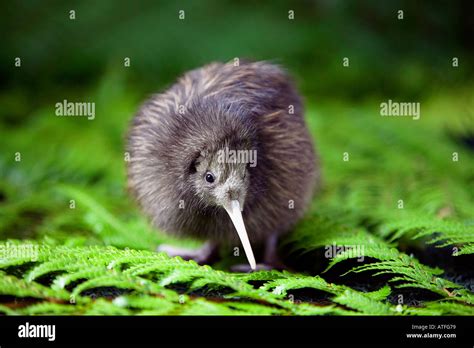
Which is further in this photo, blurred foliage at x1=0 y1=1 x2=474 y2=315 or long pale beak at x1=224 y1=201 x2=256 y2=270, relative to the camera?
long pale beak at x1=224 y1=201 x2=256 y2=270

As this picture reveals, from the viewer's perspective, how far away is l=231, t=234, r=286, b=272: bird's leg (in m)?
2.48

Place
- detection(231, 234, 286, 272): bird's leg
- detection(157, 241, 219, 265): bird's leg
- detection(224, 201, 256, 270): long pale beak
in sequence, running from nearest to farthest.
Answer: detection(224, 201, 256, 270): long pale beak, detection(231, 234, 286, 272): bird's leg, detection(157, 241, 219, 265): bird's leg

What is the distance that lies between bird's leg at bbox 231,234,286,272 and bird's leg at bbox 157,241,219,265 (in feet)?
0.59

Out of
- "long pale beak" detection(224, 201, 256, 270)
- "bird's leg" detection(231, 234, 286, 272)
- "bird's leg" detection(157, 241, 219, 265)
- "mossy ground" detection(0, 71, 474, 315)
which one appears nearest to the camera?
"mossy ground" detection(0, 71, 474, 315)

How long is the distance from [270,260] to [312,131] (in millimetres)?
1559

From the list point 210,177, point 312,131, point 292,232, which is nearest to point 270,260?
point 292,232

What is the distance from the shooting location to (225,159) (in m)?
2.18

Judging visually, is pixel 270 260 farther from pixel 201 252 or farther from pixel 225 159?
pixel 225 159

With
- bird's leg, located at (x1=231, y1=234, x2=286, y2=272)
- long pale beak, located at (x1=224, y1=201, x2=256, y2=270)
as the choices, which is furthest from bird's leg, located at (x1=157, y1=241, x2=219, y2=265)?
long pale beak, located at (x1=224, y1=201, x2=256, y2=270)

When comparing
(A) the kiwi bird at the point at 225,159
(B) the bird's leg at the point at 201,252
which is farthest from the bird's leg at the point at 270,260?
(B) the bird's leg at the point at 201,252

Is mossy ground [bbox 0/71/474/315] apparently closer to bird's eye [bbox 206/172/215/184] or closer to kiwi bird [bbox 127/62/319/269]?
kiwi bird [bbox 127/62/319/269]

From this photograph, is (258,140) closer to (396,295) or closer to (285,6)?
(396,295)

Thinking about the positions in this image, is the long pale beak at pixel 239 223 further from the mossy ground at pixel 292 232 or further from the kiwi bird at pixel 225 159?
the mossy ground at pixel 292 232
